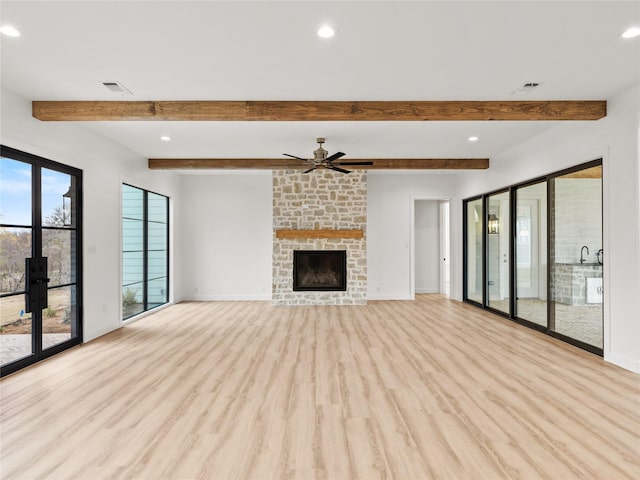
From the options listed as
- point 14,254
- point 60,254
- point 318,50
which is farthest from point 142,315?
point 318,50

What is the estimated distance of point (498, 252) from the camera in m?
6.54

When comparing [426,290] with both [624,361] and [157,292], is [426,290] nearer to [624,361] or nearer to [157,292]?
[624,361]

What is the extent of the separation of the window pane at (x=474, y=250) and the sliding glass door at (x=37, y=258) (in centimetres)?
662

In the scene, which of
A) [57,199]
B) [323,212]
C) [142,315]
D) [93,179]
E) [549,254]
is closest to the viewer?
[57,199]

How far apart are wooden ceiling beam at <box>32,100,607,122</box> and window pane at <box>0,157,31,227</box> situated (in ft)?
2.00

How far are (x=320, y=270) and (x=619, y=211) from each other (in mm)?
4978

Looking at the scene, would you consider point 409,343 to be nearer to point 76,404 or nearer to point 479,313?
point 479,313

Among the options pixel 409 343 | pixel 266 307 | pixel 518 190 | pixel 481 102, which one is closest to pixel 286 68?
pixel 481 102

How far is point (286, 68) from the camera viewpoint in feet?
10.6

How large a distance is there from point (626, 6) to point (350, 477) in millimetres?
3294

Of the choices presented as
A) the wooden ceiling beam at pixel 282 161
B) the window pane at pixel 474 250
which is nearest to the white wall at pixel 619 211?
the wooden ceiling beam at pixel 282 161

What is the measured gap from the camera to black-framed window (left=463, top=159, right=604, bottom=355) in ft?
14.4

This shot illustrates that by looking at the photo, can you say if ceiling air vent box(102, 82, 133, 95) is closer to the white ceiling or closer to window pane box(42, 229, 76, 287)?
the white ceiling

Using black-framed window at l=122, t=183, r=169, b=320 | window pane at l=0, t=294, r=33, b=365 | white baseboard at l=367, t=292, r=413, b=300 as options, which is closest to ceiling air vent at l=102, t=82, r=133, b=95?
window pane at l=0, t=294, r=33, b=365
